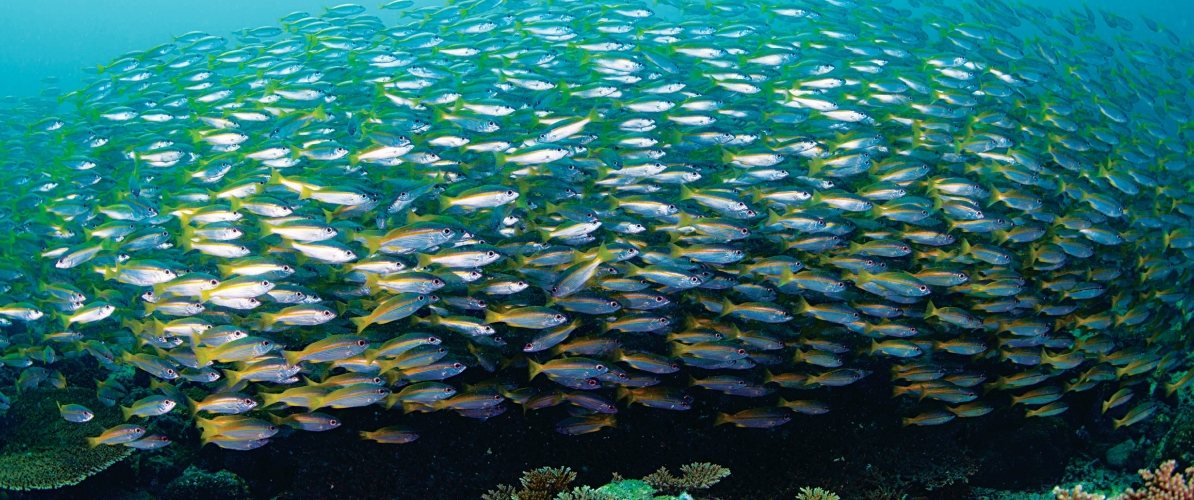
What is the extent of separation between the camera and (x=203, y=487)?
22.1 ft

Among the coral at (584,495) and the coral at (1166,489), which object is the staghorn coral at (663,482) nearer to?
the coral at (584,495)

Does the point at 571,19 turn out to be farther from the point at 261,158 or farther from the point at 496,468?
the point at 496,468

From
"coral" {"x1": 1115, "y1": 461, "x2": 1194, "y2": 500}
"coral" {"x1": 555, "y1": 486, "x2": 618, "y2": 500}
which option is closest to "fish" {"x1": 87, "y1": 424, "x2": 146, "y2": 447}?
"coral" {"x1": 555, "y1": 486, "x2": 618, "y2": 500}

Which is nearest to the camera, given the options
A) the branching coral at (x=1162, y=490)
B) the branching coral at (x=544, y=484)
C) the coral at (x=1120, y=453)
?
the branching coral at (x=1162, y=490)

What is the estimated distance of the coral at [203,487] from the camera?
6.71 metres

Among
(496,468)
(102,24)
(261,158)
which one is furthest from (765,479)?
(102,24)

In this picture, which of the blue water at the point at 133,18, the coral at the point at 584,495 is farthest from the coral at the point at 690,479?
the blue water at the point at 133,18

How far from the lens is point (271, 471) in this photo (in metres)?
7.15

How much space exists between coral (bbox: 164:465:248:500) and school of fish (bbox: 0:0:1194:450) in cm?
99

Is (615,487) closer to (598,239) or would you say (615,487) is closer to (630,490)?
(630,490)

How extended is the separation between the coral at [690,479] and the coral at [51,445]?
19.2 ft

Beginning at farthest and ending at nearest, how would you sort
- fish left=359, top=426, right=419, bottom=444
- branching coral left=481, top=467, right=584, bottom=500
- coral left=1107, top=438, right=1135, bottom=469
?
coral left=1107, top=438, right=1135, bottom=469
fish left=359, top=426, right=419, bottom=444
branching coral left=481, top=467, right=584, bottom=500

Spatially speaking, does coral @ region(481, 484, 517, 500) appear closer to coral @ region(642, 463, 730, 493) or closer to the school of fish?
the school of fish

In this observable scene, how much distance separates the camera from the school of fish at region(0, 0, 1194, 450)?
5586mm
